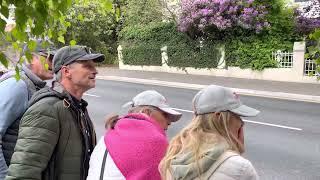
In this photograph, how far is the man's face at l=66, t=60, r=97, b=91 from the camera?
3.17 m

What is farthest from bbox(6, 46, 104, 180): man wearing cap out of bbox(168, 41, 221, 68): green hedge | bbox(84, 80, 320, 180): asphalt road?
bbox(168, 41, 221, 68): green hedge

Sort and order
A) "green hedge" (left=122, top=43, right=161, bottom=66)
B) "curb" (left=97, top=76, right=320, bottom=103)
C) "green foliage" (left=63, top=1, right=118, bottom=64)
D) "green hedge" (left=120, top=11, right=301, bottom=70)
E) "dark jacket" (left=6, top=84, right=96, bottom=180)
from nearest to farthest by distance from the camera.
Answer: "dark jacket" (left=6, top=84, right=96, bottom=180) < "curb" (left=97, top=76, right=320, bottom=103) < "green hedge" (left=120, top=11, right=301, bottom=70) < "green hedge" (left=122, top=43, right=161, bottom=66) < "green foliage" (left=63, top=1, right=118, bottom=64)

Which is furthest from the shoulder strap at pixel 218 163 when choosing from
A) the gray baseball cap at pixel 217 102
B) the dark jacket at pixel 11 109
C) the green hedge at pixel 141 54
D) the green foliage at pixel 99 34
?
the green foliage at pixel 99 34

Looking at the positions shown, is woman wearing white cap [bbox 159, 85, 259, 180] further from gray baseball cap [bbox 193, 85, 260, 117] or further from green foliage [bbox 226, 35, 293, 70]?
green foliage [bbox 226, 35, 293, 70]

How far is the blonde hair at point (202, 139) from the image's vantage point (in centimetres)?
229

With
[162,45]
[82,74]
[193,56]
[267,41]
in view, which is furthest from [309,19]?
[82,74]

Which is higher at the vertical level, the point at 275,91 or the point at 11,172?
the point at 11,172

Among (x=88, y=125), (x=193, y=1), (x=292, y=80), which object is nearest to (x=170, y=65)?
(x=193, y=1)

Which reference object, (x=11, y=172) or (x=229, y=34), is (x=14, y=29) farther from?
(x=229, y=34)

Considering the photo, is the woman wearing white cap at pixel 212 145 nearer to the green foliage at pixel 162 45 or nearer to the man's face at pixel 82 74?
the man's face at pixel 82 74

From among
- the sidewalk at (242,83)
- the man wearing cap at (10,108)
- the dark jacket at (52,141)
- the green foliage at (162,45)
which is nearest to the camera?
the dark jacket at (52,141)

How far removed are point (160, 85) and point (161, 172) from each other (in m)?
18.1

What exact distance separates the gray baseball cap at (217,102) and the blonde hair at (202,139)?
27 mm

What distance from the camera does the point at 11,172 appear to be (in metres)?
2.77
